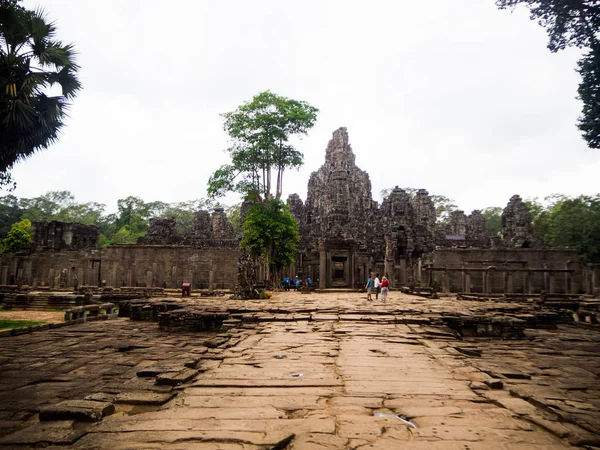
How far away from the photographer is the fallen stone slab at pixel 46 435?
9.73 ft

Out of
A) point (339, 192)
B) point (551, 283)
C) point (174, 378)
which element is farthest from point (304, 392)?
point (551, 283)

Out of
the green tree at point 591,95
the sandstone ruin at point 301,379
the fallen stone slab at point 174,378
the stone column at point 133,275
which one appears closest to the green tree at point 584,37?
the green tree at point 591,95

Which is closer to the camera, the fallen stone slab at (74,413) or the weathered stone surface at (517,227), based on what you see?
the fallen stone slab at (74,413)

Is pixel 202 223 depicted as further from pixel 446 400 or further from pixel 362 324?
pixel 446 400

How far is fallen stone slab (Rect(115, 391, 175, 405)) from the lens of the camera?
3.83 meters

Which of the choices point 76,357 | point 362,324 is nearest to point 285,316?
point 362,324

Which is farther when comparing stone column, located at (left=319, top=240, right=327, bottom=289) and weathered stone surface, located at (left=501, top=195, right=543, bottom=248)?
weathered stone surface, located at (left=501, top=195, right=543, bottom=248)

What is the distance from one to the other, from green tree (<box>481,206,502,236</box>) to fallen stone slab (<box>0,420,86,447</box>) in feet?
165

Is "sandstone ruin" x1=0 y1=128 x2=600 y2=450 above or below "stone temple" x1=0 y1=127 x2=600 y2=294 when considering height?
below

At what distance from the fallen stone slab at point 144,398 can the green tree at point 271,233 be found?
1830 centimetres

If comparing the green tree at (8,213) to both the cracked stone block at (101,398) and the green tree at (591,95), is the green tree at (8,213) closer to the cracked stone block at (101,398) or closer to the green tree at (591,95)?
the cracked stone block at (101,398)

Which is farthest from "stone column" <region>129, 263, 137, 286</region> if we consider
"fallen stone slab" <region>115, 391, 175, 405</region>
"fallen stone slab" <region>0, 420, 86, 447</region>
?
"fallen stone slab" <region>0, 420, 86, 447</region>

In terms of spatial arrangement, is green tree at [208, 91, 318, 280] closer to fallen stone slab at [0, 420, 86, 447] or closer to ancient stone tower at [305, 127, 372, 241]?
ancient stone tower at [305, 127, 372, 241]

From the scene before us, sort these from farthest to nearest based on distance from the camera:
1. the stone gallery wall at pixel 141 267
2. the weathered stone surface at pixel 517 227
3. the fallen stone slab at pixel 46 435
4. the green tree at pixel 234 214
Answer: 1. the green tree at pixel 234 214
2. the weathered stone surface at pixel 517 227
3. the stone gallery wall at pixel 141 267
4. the fallen stone slab at pixel 46 435
